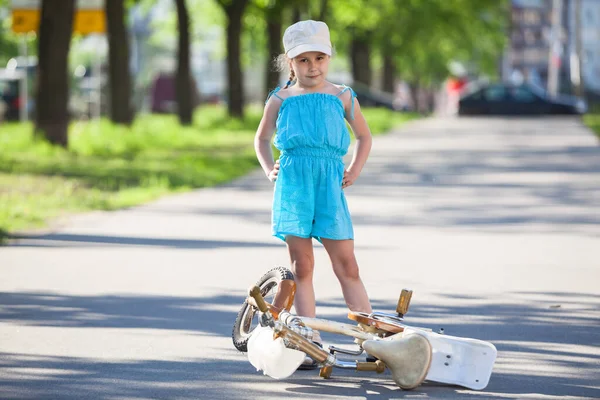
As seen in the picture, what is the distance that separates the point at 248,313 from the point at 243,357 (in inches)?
10.3

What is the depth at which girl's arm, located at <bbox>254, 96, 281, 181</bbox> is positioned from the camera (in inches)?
258

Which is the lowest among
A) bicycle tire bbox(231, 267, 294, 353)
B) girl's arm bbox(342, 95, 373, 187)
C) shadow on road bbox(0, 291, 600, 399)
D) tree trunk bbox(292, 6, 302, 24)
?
shadow on road bbox(0, 291, 600, 399)

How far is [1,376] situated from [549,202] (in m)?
10.6

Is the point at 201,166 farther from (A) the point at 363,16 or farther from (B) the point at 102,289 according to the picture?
(A) the point at 363,16

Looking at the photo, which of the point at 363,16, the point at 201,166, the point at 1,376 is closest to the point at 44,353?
the point at 1,376

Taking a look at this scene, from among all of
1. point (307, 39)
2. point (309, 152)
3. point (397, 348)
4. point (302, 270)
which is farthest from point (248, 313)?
point (307, 39)

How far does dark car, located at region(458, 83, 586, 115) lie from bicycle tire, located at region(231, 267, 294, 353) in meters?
46.5

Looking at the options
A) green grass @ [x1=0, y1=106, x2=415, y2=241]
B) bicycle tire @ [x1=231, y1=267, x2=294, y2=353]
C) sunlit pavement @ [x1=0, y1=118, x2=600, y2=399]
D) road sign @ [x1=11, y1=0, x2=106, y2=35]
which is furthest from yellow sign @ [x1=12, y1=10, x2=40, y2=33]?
bicycle tire @ [x1=231, y1=267, x2=294, y2=353]

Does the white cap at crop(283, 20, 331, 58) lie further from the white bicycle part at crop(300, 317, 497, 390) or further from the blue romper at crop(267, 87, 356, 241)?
the white bicycle part at crop(300, 317, 497, 390)

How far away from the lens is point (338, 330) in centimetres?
635

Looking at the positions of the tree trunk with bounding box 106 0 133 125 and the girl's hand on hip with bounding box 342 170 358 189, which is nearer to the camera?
the girl's hand on hip with bounding box 342 170 358 189

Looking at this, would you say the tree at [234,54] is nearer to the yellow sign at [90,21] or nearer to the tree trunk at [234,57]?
the tree trunk at [234,57]

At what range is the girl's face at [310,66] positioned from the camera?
6410 millimetres

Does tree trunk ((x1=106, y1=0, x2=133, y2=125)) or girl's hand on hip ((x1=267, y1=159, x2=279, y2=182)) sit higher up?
tree trunk ((x1=106, y1=0, x2=133, y2=125))
